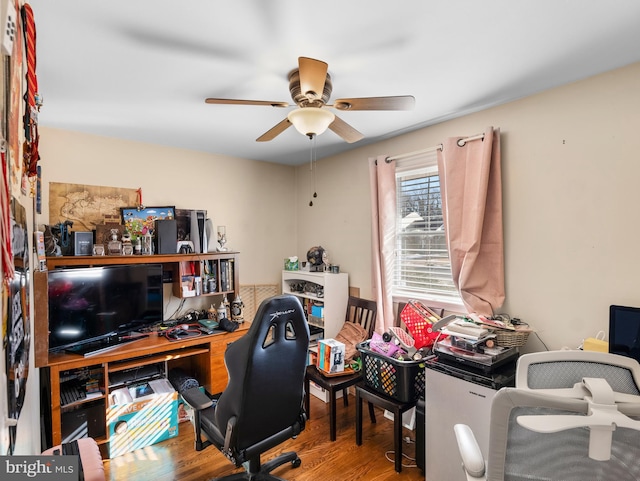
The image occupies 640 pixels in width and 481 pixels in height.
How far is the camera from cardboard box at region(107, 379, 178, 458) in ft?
7.59

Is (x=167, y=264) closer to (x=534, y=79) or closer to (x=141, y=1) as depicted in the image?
(x=141, y=1)

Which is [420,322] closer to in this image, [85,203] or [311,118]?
[311,118]

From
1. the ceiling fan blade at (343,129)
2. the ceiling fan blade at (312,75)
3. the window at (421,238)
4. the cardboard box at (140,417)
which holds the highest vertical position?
the ceiling fan blade at (312,75)

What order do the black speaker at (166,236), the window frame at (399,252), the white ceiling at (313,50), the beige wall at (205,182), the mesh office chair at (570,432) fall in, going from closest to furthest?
the mesh office chair at (570,432) → the white ceiling at (313,50) → the window frame at (399,252) → the beige wall at (205,182) → the black speaker at (166,236)

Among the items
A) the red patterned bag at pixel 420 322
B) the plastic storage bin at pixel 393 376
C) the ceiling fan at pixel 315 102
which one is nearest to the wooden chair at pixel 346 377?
the plastic storage bin at pixel 393 376

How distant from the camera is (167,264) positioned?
3.07 metres

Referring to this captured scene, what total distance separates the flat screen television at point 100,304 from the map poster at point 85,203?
545mm

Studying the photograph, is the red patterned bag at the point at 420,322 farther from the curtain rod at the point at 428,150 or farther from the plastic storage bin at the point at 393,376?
the curtain rod at the point at 428,150

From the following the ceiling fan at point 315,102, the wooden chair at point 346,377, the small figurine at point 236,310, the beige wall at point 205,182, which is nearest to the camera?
the ceiling fan at point 315,102

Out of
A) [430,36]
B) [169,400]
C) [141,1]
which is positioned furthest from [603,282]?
[169,400]

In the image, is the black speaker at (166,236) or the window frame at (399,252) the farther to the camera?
the black speaker at (166,236)

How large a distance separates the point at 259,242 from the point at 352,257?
1.14 meters

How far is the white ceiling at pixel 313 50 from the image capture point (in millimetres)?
1309

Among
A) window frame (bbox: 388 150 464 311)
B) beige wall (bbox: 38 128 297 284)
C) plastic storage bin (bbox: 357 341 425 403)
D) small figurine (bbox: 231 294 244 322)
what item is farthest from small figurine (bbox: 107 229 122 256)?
window frame (bbox: 388 150 464 311)
